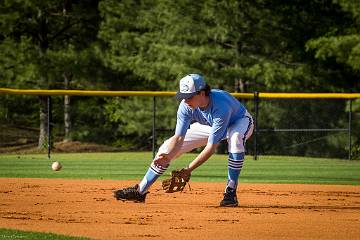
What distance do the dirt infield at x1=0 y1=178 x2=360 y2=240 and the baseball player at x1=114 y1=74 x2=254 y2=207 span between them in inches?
13.1

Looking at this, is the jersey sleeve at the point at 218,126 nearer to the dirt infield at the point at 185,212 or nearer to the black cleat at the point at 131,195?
the dirt infield at the point at 185,212

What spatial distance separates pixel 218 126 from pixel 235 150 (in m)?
0.51

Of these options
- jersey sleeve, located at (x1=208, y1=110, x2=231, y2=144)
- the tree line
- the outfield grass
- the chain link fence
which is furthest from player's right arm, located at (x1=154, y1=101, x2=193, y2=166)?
the tree line

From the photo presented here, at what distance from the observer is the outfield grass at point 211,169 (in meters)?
16.8

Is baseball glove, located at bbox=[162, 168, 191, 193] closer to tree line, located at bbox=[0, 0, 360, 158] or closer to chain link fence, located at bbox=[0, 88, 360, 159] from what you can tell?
chain link fence, located at bbox=[0, 88, 360, 159]

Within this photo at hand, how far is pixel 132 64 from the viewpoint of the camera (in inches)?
1321

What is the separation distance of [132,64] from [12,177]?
17511 millimetres

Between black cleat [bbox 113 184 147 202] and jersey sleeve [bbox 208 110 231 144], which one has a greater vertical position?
jersey sleeve [bbox 208 110 231 144]

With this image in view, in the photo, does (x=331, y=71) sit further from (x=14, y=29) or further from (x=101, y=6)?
(x=14, y=29)

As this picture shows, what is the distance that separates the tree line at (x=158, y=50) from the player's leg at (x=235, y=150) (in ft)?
61.2

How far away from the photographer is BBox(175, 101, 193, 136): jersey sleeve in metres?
10.8

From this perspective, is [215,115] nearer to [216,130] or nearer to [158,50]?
[216,130]

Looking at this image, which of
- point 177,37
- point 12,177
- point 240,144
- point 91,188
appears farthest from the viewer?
point 177,37

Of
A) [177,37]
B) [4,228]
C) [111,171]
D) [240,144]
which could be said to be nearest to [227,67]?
[177,37]
